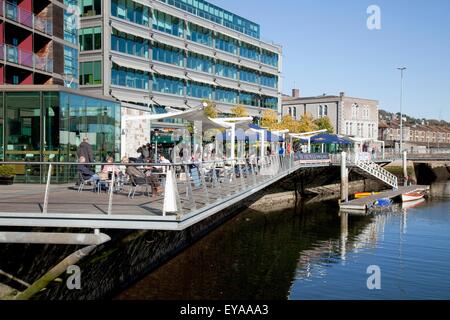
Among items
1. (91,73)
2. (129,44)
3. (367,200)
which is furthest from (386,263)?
(129,44)

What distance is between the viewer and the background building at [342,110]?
97.9 metres

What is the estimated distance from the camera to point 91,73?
51062 mm

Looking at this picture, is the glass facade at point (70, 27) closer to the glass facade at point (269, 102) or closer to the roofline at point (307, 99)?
the glass facade at point (269, 102)

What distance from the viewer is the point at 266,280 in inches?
746

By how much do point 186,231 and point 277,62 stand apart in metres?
62.0

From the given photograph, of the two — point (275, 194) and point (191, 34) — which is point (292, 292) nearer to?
point (275, 194)

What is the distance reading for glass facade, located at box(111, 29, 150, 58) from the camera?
51562mm

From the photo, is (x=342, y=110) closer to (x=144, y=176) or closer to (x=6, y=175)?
(x=6, y=175)

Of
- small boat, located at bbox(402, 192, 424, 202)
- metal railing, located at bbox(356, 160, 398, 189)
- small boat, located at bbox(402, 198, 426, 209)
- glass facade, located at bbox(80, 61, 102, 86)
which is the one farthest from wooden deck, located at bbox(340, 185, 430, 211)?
glass facade, located at bbox(80, 61, 102, 86)

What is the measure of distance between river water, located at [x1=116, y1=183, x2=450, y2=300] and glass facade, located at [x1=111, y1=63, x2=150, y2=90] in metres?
23.2

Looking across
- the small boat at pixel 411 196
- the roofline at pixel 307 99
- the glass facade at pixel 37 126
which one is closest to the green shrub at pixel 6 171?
the glass facade at pixel 37 126

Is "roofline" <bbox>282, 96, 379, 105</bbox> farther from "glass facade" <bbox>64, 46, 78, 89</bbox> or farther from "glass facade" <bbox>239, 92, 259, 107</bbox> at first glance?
"glass facade" <bbox>64, 46, 78, 89</bbox>

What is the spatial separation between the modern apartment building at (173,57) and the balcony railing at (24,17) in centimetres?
999
